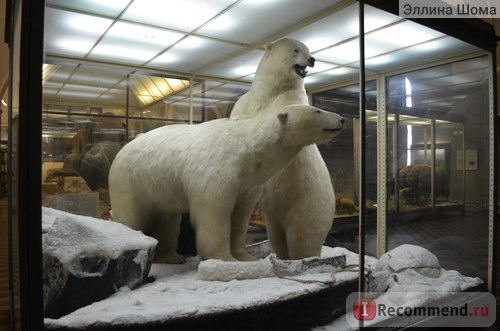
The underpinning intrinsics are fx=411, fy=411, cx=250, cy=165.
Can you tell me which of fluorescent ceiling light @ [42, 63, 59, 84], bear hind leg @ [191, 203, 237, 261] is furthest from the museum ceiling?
bear hind leg @ [191, 203, 237, 261]

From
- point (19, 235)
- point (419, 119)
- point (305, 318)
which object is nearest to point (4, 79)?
point (19, 235)

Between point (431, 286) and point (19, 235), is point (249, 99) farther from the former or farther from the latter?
point (431, 286)

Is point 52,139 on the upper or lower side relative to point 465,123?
lower

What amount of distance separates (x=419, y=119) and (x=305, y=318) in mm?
1313

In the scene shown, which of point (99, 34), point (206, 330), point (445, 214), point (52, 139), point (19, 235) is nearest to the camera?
point (19, 235)

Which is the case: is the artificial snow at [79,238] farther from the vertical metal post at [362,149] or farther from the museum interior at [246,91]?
the vertical metal post at [362,149]

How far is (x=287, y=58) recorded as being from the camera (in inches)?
75.3

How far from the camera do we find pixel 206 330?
1.41 metres

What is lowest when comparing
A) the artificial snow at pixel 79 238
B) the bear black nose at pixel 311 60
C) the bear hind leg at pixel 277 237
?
the bear hind leg at pixel 277 237

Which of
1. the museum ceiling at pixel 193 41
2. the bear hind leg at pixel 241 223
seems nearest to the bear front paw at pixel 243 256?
the bear hind leg at pixel 241 223

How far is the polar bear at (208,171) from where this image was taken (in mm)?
1745

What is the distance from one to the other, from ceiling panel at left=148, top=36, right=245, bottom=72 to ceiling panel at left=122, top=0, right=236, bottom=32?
8 centimetres

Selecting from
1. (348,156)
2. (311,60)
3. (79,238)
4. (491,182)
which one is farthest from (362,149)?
(491,182)

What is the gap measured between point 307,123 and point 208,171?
0.47 meters
